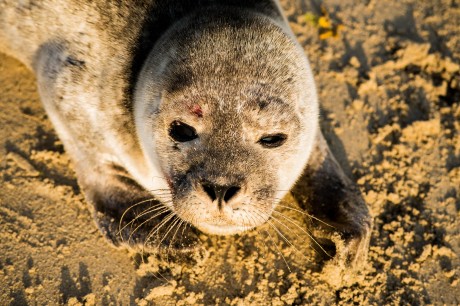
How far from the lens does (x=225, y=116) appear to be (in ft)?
9.07

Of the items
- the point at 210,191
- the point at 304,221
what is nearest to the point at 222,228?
the point at 210,191

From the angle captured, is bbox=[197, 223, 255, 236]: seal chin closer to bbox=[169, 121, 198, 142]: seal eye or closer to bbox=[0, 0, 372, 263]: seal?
bbox=[0, 0, 372, 263]: seal

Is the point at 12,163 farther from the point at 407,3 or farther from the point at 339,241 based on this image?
the point at 407,3

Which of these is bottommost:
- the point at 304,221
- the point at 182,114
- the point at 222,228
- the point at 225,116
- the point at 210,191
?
the point at 304,221

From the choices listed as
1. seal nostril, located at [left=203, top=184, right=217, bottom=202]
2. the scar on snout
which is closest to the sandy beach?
seal nostril, located at [left=203, top=184, right=217, bottom=202]

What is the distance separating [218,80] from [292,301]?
1.50 metres

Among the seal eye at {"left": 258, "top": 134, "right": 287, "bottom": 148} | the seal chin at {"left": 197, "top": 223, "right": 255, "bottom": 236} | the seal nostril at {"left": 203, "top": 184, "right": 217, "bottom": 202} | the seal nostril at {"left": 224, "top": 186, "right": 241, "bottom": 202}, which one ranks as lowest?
the seal chin at {"left": 197, "top": 223, "right": 255, "bottom": 236}

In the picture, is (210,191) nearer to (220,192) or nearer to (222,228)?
(220,192)

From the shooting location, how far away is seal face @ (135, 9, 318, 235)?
8.95 ft

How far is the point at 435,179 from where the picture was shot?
3975 mm

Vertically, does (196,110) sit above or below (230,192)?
above

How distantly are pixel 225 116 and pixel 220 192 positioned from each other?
43 centimetres

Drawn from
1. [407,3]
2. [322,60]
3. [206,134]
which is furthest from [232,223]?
[407,3]

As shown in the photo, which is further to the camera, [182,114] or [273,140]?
[273,140]
